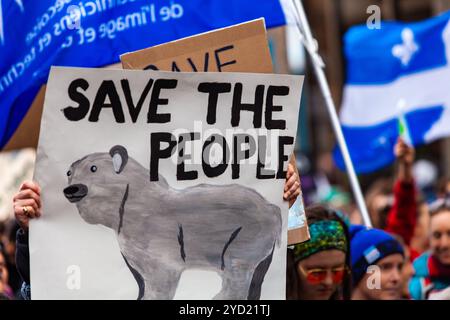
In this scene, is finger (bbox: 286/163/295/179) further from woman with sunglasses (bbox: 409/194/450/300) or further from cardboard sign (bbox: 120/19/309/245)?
woman with sunglasses (bbox: 409/194/450/300)

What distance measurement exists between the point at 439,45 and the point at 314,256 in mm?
3344

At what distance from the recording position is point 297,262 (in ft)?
15.6

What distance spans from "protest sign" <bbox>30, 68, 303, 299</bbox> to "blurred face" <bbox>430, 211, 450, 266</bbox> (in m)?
2.17

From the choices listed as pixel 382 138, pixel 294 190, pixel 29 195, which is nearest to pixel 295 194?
pixel 294 190

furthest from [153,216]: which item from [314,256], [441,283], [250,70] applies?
[441,283]

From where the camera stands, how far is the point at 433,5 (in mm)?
23703

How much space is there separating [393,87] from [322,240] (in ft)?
11.1

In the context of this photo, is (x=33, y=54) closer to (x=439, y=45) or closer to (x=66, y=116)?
(x=66, y=116)

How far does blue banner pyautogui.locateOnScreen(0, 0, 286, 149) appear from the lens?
4992mm

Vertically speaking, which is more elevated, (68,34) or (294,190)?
(68,34)

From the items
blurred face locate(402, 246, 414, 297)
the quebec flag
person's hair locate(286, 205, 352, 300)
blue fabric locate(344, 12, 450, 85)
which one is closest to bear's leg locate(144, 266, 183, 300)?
person's hair locate(286, 205, 352, 300)

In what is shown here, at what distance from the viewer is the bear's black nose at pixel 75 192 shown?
3383 millimetres

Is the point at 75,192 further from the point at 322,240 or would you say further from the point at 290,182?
the point at 322,240

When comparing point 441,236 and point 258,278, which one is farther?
point 441,236
